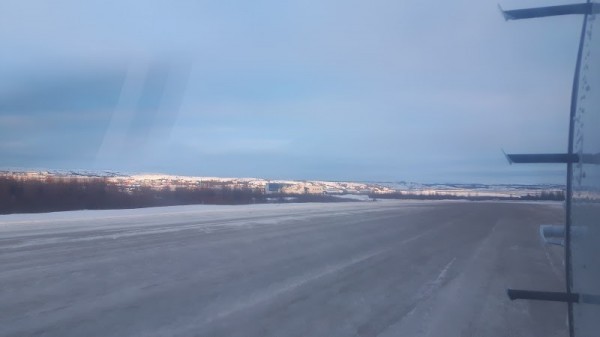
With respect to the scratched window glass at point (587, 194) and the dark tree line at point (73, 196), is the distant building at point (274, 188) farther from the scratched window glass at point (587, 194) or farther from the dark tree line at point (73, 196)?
the scratched window glass at point (587, 194)

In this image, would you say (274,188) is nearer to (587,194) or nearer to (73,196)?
(73,196)

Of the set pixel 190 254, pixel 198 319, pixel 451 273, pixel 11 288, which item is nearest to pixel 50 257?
pixel 190 254

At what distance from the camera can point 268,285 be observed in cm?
1226

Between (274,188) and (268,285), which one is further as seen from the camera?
(274,188)

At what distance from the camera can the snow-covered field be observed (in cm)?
896

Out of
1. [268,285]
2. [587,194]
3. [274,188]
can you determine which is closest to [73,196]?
[268,285]

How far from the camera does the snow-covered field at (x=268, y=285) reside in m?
8.96

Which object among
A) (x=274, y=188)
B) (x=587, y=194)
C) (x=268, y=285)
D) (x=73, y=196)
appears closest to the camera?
(x=587, y=194)

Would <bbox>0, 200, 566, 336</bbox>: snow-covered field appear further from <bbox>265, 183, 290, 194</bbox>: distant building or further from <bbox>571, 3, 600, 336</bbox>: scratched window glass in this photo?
<bbox>265, 183, 290, 194</bbox>: distant building

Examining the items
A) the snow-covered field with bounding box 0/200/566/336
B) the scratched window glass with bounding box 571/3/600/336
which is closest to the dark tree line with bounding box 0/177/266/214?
the snow-covered field with bounding box 0/200/566/336

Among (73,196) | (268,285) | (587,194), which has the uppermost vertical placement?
(587,194)

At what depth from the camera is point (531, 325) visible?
945cm

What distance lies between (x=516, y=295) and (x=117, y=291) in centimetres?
913

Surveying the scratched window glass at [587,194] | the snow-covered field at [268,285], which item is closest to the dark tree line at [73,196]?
the snow-covered field at [268,285]
